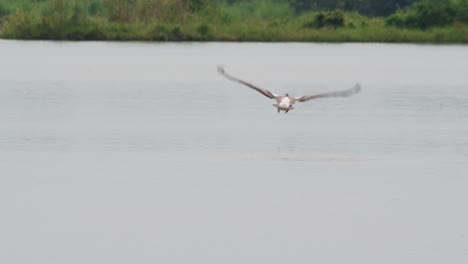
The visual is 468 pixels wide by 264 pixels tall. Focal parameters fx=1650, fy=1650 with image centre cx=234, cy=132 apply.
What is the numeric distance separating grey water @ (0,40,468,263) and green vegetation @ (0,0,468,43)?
1781 cm

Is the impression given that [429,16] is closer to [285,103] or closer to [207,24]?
[207,24]

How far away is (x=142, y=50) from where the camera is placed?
187 feet

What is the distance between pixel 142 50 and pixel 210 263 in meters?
42.6

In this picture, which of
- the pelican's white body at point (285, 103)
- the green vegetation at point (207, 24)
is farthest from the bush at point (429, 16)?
the pelican's white body at point (285, 103)

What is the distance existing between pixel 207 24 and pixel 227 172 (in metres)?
38.8

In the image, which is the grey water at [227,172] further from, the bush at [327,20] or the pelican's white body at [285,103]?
the bush at [327,20]

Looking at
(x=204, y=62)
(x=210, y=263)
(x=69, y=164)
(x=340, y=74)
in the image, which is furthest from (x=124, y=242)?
(x=204, y=62)

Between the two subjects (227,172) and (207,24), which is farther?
(207,24)

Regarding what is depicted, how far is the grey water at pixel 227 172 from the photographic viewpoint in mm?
15727

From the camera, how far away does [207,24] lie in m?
59.2

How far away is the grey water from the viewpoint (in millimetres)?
15727

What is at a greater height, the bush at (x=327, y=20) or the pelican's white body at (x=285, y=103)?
the pelican's white body at (x=285, y=103)

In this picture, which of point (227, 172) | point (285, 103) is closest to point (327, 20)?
point (285, 103)

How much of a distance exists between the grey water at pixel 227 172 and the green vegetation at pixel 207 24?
1781 centimetres
